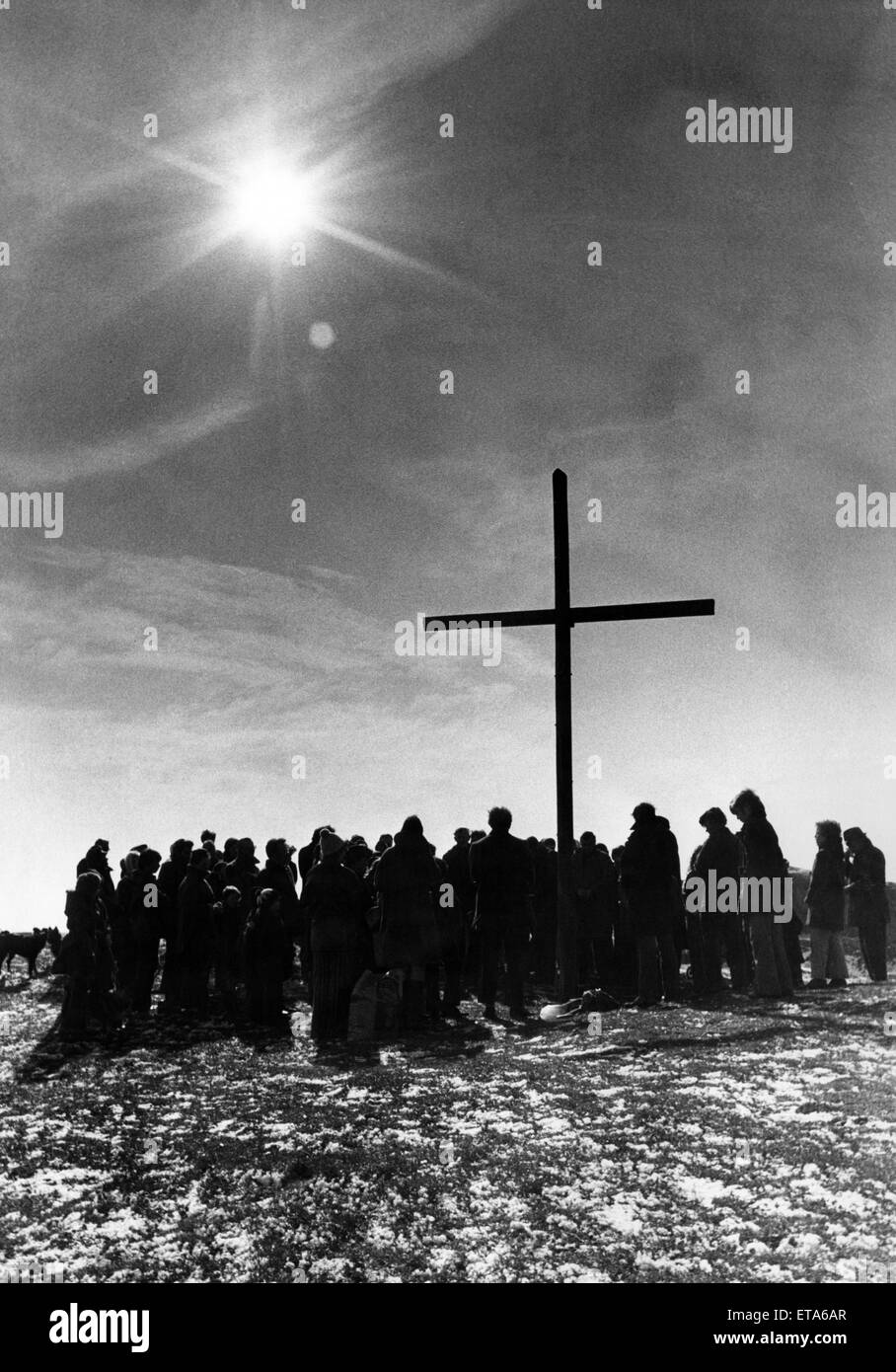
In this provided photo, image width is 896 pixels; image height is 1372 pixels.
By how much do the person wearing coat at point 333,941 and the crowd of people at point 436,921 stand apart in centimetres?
2

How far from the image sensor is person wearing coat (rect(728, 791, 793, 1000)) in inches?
460

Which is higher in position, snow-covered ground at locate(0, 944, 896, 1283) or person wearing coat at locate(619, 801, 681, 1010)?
person wearing coat at locate(619, 801, 681, 1010)

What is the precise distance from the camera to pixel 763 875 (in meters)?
12.2

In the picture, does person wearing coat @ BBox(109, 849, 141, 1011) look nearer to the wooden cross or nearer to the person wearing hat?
the person wearing hat

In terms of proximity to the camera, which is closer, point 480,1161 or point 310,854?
point 480,1161

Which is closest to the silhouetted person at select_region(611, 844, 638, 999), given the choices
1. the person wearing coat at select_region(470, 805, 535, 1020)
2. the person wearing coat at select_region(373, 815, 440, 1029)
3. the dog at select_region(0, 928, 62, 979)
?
the person wearing coat at select_region(470, 805, 535, 1020)

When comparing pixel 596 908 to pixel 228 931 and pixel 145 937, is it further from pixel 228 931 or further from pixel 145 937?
pixel 145 937

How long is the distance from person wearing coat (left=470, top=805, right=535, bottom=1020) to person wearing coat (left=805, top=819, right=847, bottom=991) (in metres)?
3.88

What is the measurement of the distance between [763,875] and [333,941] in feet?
A: 17.8

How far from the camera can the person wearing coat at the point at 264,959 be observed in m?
12.4

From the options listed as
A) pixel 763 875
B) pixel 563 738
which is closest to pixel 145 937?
pixel 563 738

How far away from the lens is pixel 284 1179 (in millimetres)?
6602
